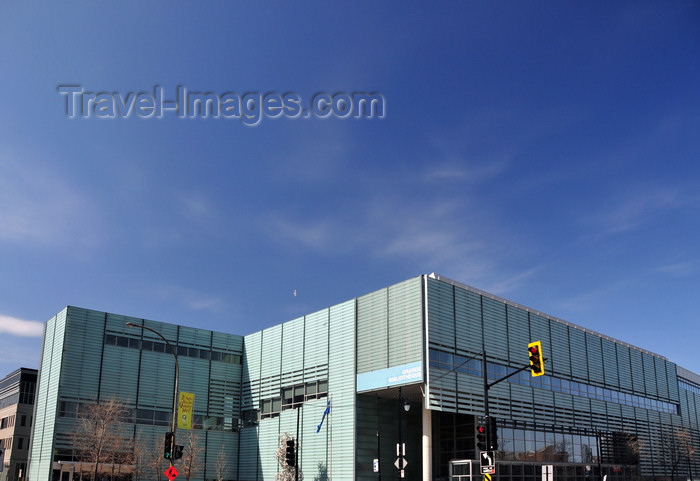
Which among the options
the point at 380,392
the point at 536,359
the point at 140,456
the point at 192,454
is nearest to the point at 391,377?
the point at 380,392

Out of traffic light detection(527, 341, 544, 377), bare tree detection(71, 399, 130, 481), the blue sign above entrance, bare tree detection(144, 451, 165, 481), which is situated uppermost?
the blue sign above entrance

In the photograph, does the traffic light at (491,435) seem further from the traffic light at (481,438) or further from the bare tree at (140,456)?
the bare tree at (140,456)

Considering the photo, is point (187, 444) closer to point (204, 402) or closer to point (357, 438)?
point (204, 402)

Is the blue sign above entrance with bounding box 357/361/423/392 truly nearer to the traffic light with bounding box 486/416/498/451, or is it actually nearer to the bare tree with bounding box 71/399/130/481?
the traffic light with bounding box 486/416/498/451

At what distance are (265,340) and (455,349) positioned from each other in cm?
2287

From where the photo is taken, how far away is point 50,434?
54.0 metres

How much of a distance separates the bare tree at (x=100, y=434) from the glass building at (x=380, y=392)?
33.4 inches

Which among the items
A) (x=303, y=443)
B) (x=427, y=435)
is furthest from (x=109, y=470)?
(x=427, y=435)

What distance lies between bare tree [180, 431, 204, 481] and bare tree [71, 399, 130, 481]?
535 centimetres

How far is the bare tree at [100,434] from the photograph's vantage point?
50.7 meters

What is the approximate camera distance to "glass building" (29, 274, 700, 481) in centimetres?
4753

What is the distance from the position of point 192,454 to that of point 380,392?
62.2ft

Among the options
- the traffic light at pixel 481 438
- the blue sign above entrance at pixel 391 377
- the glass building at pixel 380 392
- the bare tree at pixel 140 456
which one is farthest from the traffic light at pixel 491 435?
the bare tree at pixel 140 456

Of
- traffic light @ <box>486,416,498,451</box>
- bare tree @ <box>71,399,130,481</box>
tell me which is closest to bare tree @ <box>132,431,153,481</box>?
bare tree @ <box>71,399,130,481</box>
